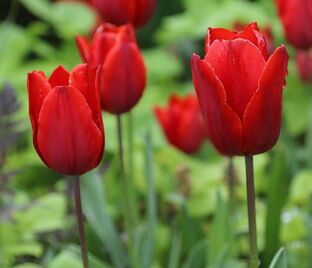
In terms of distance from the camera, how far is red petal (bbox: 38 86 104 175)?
1039 millimetres

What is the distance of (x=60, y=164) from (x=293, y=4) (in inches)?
25.3

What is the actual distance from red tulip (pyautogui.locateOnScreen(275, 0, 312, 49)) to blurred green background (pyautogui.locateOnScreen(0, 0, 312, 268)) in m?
0.21

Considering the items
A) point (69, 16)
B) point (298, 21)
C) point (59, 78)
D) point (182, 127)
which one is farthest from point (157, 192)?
point (59, 78)

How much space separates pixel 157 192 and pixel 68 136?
1091mm

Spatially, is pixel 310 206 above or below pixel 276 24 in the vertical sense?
below

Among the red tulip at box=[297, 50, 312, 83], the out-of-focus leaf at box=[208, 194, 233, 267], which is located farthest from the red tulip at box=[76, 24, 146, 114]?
the red tulip at box=[297, 50, 312, 83]

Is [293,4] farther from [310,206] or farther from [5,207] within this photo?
[5,207]

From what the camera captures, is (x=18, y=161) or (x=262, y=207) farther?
(x=18, y=161)

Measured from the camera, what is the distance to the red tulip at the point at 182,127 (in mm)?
1807

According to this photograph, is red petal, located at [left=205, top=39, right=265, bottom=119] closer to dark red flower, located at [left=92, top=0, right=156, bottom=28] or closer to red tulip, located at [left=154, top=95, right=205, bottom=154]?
dark red flower, located at [left=92, top=0, right=156, bottom=28]

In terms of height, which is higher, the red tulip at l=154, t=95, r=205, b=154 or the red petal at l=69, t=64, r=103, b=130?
the red petal at l=69, t=64, r=103, b=130

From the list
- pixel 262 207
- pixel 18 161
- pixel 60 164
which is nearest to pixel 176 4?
pixel 18 161

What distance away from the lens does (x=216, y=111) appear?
991 mm

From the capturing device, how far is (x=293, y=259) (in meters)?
1.64
